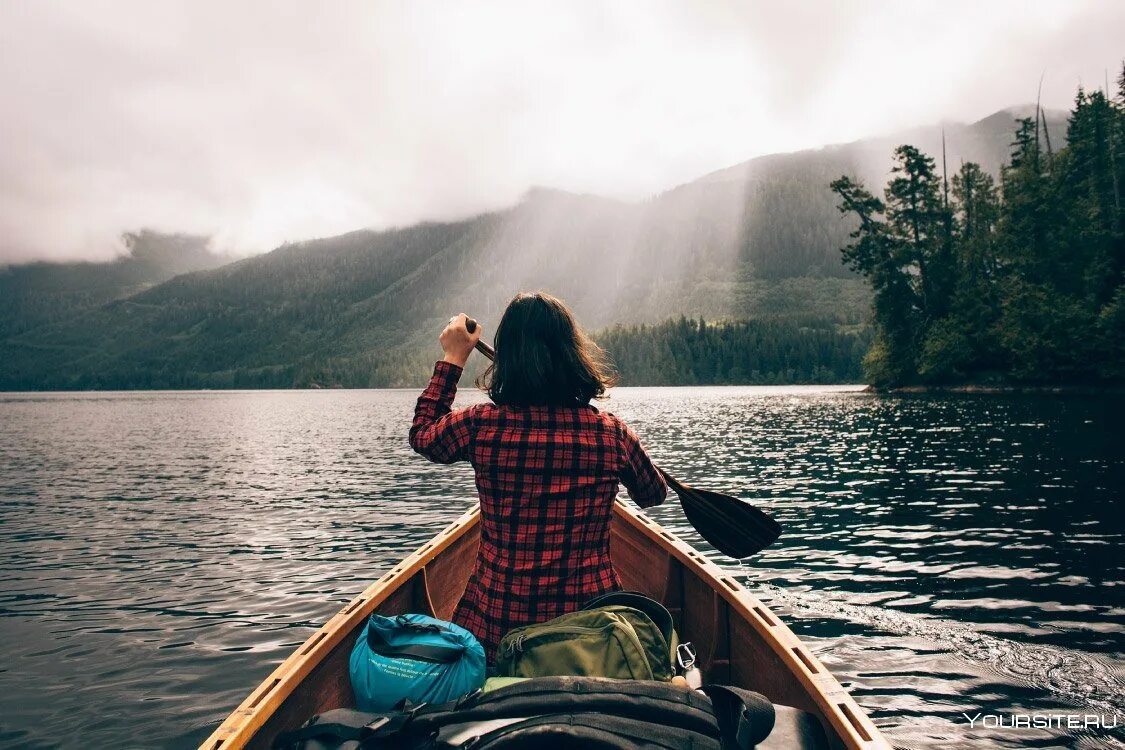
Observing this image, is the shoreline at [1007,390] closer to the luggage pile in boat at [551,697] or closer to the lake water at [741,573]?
the lake water at [741,573]

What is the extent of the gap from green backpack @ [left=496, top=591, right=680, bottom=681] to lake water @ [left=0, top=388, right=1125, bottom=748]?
4.72 metres

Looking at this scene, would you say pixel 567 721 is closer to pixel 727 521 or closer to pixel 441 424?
pixel 441 424

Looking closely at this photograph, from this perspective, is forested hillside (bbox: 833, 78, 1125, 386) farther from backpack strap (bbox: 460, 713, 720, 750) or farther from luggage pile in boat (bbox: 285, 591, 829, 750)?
backpack strap (bbox: 460, 713, 720, 750)

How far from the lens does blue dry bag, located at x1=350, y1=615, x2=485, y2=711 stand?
3.19 m

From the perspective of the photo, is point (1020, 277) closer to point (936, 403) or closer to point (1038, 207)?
point (1038, 207)

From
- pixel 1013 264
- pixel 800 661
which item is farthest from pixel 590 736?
pixel 1013 264

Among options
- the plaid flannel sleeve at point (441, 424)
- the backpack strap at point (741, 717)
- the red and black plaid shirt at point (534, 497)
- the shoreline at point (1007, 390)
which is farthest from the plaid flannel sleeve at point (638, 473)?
the shoreline at point (1007, 390)

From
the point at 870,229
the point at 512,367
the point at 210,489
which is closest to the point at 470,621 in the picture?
the point at 512,367

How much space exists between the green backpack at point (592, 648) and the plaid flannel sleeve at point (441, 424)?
1085 mm

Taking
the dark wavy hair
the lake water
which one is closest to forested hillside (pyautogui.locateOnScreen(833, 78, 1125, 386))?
the lake water

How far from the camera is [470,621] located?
3979 millimetres

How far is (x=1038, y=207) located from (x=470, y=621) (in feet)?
234

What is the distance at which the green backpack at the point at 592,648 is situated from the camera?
3045 mm

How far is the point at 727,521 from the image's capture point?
6.27 metres
